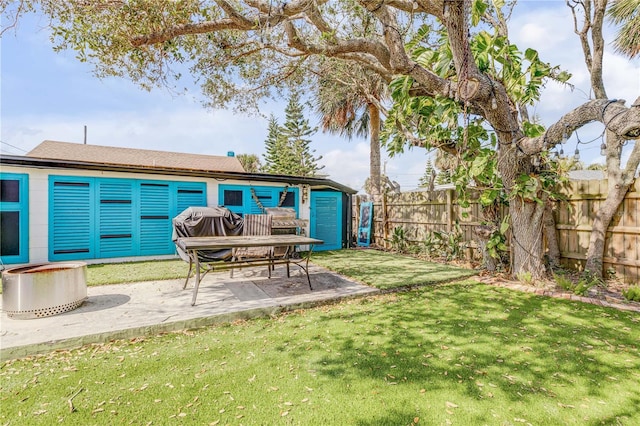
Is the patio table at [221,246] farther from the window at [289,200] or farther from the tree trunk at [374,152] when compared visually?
the tree trunk at [374,152]

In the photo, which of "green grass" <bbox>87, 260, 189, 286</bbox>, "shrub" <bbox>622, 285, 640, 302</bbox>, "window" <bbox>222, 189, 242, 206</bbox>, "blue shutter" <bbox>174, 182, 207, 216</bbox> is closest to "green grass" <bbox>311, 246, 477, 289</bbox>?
"shrub" <bbox>622, 285, 640, 302</bbox>

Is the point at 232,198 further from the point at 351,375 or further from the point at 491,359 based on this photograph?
the point at 491,359

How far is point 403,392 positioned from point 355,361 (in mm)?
539

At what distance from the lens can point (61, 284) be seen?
3.50 metres

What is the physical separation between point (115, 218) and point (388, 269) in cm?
624

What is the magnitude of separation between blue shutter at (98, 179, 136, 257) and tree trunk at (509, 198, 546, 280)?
8.12 meters

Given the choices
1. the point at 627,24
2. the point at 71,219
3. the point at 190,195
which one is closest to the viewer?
the point at 627,24

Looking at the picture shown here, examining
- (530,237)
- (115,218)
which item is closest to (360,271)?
(530,237)

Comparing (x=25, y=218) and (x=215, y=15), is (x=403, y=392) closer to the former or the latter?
(x=215, y=15)

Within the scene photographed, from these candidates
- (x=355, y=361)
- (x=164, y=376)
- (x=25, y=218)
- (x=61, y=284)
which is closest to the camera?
(x=164, y=376)

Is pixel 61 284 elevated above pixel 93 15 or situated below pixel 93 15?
below

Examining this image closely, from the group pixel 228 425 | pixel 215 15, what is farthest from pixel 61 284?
pixel 215 15

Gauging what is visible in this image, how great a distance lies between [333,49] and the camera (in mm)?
4152

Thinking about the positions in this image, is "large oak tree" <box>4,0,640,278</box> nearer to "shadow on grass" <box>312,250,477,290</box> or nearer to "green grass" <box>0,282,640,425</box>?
"shadow on grass" <box>312,250,477,290</box>
